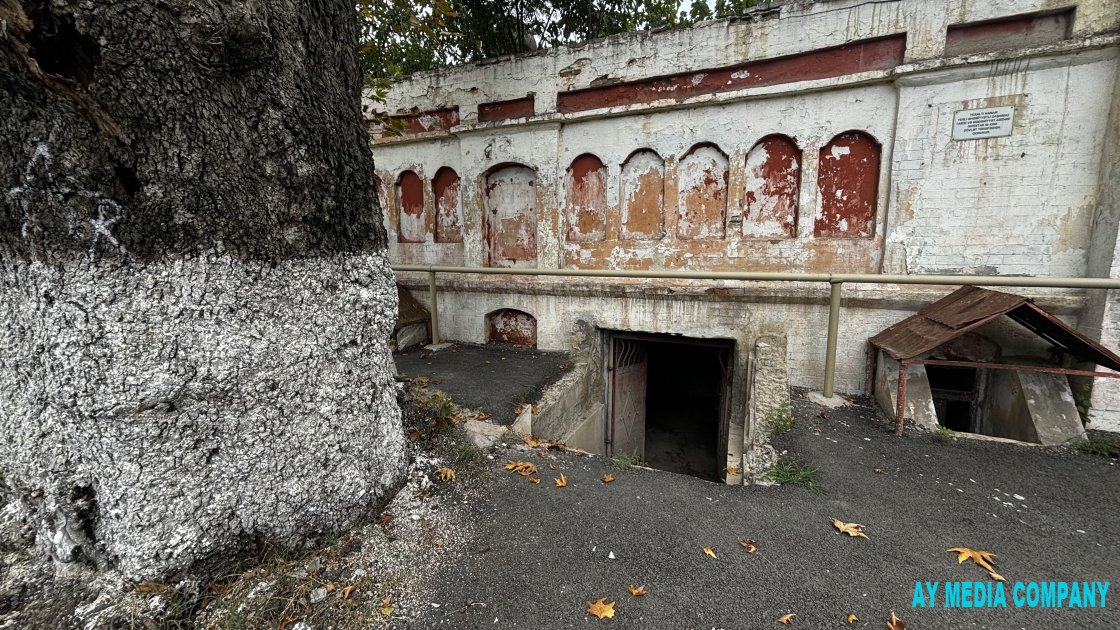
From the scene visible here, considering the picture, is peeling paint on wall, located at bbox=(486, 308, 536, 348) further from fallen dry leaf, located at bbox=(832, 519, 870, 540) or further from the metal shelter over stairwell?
fallen dry leaf, located at bbox=(832, 519, 870, 540)

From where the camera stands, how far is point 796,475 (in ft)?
9.34

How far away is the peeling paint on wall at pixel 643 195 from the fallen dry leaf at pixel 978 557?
4.21 meters

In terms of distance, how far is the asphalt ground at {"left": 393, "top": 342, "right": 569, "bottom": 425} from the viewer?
13.8ft

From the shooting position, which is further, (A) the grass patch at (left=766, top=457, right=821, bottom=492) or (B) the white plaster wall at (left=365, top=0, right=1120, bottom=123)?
(B) the white plaster wall at (left=365, top=0, right=1120, bottom=123)

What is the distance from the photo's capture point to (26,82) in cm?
133

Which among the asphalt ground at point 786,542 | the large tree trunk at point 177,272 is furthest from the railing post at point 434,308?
the large tree trunk at point 177,272

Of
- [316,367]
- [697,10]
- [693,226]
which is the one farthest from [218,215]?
[697,10]

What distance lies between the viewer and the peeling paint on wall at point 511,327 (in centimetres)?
637

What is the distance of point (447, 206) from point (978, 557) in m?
6.91

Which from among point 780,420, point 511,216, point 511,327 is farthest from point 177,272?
point 511,216

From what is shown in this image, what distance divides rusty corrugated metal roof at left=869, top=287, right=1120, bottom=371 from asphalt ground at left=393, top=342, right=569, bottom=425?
11.1ft

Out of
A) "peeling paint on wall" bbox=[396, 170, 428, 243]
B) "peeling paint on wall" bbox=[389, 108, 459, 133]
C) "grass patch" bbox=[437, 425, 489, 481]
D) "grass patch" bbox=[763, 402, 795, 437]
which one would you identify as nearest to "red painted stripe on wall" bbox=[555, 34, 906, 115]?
"peeling paint on wall" bbox=[389, 108, 459, 133]

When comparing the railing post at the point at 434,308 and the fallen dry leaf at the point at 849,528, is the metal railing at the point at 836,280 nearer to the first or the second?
the railing post at the point at 434,308

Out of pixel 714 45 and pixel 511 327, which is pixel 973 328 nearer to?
pixel 714 45
